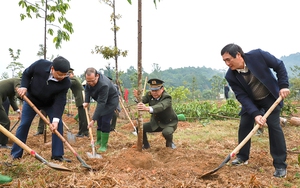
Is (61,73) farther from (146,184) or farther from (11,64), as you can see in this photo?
(11,64)

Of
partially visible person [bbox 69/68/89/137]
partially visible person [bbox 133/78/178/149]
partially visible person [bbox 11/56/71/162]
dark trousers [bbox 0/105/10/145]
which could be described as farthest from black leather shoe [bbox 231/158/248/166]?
dark trousers [bbox 0/105/10/145]

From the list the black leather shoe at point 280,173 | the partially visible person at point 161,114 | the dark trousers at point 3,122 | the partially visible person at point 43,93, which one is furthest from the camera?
the dark trousers at point 3,122

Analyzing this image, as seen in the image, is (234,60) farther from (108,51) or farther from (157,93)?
(108,51)

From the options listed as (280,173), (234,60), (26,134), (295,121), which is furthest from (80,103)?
(295,121)

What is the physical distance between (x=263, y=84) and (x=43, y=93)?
2.93 metres

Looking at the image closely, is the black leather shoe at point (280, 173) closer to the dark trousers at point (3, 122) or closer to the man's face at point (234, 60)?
the man's face at point (234, 60)

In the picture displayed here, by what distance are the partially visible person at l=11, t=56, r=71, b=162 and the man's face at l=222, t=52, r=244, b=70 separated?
2.12 m

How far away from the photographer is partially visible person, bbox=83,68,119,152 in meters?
4.89

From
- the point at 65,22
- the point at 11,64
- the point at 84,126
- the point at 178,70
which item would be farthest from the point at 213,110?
the point at 178,70

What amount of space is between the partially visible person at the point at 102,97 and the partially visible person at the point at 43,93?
815mm

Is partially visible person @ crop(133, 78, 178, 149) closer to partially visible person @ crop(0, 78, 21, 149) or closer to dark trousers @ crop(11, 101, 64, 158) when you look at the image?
dark trousers @ crop(11, 101, 64, 158)

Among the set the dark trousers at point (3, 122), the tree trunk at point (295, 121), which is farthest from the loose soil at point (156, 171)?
the tree trunk at point (295, 121)

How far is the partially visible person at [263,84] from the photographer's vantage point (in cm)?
341

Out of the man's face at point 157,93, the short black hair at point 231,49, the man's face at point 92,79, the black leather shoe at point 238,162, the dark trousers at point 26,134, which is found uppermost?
the short black hair at point 231,49
